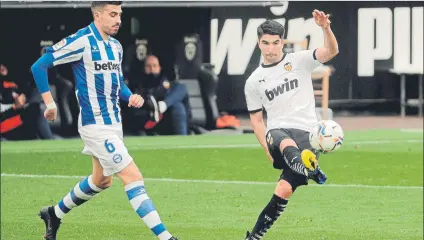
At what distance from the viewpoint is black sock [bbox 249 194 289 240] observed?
35.0ft

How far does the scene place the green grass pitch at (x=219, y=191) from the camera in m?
12.2

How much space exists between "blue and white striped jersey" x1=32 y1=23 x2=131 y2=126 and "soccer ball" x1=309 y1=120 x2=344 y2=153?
A: 172 centimetres

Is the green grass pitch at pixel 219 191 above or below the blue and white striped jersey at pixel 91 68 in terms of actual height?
below

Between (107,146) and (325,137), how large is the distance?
72.6 inches

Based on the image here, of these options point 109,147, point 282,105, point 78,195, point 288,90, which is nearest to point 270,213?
point 282,105

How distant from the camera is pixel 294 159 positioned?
10.4 metres

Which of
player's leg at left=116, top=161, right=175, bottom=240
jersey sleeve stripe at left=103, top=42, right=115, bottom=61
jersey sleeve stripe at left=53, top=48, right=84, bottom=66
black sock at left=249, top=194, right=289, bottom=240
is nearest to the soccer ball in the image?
black sock at left=249, top=194, right=289, bottom=240

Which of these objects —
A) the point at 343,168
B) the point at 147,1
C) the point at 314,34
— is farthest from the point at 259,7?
the point at 343,168

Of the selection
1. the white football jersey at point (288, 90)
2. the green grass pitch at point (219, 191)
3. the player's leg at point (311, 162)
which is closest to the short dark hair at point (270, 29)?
the white football jersey at point (288, 90)

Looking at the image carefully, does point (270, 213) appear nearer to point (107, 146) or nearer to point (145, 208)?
point (145, 208)

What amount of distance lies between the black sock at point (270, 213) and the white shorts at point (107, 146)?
4.07 ft

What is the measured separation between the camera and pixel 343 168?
17.6m

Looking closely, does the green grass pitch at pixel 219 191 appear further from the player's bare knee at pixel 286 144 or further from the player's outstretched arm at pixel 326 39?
the player's outstretched arm at pixel 326 39

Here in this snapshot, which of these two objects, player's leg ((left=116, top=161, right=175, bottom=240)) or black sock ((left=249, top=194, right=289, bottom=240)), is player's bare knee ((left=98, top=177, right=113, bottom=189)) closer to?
player's leg ((left=116, top=161, right=175, bottom=240))
